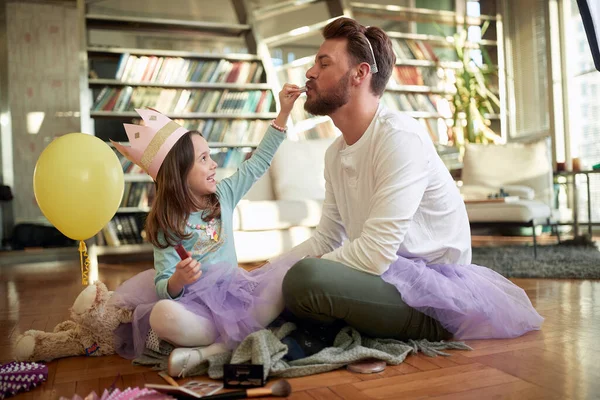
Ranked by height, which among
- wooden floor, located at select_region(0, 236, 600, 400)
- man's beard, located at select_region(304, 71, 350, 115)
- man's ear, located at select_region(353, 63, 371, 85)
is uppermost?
man's ear, located at select_region(353, 63, 371, 85)

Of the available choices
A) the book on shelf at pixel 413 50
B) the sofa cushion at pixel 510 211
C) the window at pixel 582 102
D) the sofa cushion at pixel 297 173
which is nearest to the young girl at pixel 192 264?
the sofa cushion at pixel 297 173

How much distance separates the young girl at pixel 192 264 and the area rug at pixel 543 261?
1763mm

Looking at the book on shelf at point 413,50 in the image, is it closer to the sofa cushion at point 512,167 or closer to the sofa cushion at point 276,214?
the sofa cushion at point 512,167

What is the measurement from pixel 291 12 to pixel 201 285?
4.57 metres

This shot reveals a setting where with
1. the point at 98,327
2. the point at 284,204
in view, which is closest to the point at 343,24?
the point at 98,327

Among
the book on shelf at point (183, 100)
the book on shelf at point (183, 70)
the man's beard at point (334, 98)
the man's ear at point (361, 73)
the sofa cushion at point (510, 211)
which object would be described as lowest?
the sofa cushion at point (510, 211)

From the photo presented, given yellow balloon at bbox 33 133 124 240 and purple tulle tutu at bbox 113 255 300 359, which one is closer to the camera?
Result: purple tulle tutu at bbox 113 255 300 359

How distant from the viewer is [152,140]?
1.58 metres

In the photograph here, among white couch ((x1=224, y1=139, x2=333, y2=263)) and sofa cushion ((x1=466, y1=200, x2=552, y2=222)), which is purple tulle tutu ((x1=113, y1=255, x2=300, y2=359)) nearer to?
white couch ((x1=224, y1=139, x2=333, y2=263))

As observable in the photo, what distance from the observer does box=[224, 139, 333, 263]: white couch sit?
11.6 ft

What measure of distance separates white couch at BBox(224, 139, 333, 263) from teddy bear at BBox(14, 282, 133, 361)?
1.85 m

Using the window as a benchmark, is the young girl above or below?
below

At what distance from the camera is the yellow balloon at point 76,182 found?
1.66 meters

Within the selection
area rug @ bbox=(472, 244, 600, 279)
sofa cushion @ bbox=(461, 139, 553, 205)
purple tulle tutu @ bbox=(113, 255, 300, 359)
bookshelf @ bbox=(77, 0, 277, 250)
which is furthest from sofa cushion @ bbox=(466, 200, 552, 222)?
purple tulle tutu @ bbox=(113, 255, 300, 359)
